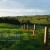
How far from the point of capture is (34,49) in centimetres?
1121

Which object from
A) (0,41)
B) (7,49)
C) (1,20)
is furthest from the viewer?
(1,20)

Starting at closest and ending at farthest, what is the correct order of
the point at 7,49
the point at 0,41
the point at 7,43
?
the point at 7,49
the point at 7,43
the point at 0,41

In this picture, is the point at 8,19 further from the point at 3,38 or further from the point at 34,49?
the point at 34,49

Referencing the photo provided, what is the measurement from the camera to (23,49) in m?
10.7

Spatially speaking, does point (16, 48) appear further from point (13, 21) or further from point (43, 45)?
point (13, 21)

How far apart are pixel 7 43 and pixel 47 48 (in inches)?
101

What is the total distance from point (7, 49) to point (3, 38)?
371 centimetres

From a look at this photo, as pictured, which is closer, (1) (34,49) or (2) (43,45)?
(1) (34,49)

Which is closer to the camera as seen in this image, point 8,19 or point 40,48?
point 40,48

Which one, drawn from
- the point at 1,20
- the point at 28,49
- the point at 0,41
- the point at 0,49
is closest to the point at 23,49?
the point at 28,49

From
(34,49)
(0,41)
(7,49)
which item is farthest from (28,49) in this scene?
(0,41)

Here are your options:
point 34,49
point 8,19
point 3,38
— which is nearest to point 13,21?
point 8,19

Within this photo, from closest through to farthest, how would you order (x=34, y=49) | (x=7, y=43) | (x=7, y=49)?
(x=7, y=49)
(x=34, y=49)
(x=7, y=43)

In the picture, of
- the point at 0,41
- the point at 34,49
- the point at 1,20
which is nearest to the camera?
the point at 34,49
